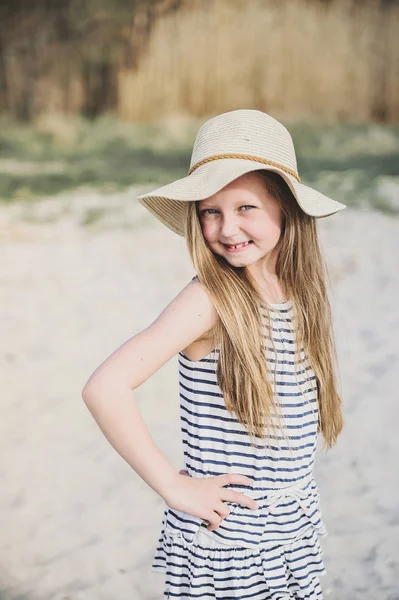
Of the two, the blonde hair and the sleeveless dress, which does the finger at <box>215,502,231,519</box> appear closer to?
the sleeveless dress

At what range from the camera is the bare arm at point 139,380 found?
51.9 inches

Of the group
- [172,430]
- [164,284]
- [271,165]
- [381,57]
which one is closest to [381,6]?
[381,57]

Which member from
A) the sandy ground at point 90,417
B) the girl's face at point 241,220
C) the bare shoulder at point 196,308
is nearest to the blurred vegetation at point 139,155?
the sandy ground at point 90,417

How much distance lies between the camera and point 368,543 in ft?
8.93

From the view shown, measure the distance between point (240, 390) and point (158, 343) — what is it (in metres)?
0.19

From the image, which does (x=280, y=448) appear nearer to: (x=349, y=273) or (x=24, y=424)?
(x=24, y=424)

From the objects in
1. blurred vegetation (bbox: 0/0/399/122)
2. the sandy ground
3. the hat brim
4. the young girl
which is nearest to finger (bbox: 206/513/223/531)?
the young girl

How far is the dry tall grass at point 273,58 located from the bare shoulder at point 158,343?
6265 millimetres

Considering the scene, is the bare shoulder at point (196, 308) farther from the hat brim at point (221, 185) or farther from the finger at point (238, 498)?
the finger at point (238, 498)

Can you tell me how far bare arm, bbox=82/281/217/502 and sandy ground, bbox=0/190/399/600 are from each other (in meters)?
1.27

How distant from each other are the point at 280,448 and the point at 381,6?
673 cm

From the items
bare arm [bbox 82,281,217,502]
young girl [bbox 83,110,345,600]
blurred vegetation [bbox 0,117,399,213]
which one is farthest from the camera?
blurred vegetation [bbox 0,117,399,213]

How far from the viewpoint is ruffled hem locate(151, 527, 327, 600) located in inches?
57.4

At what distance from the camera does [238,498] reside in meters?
1.47
